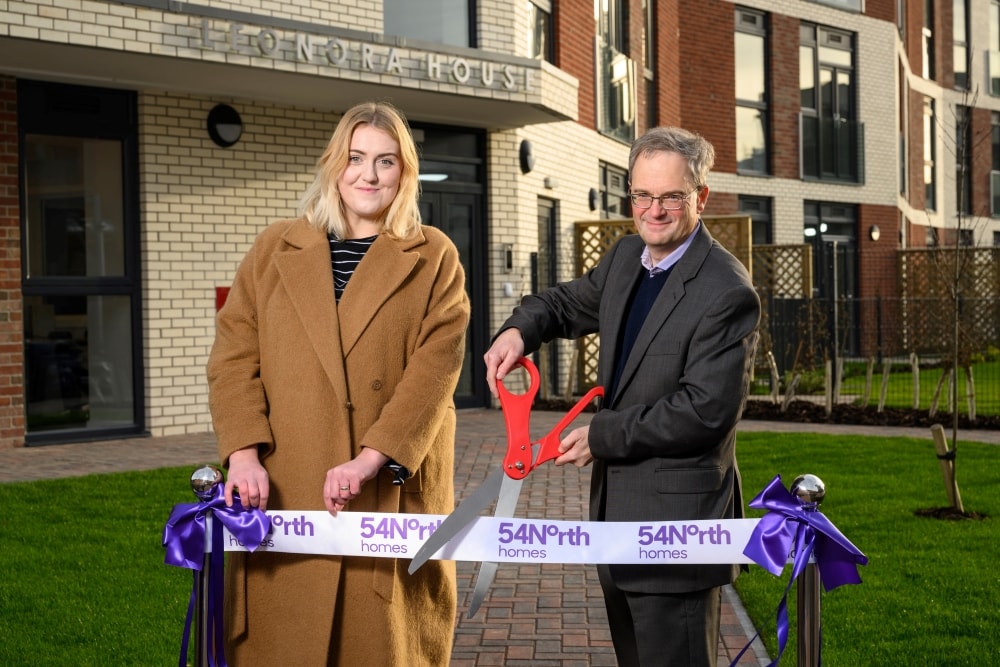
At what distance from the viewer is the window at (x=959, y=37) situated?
33469 millimetres

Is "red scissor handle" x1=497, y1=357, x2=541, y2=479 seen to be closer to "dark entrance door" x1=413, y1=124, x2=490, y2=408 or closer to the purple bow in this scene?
the purple bow

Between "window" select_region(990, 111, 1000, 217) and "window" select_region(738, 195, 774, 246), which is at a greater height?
"window" select_region(990, 111, 1000, 217)

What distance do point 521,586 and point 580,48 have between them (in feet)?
39.0

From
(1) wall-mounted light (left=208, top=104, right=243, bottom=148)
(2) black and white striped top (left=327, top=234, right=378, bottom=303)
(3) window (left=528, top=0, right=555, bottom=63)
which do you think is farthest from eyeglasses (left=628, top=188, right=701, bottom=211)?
→ (3) window (left=528, top=0, right=555, bottom=63)

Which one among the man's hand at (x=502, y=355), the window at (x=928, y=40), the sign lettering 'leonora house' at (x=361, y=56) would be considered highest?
the window at (x=928, y=40)

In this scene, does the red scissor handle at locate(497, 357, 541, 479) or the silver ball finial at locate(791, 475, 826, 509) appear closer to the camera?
the red scissor handle at locate(497, 357, 541, 479)

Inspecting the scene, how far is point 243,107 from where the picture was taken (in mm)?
12609

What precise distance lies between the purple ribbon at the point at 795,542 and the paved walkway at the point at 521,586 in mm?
1944

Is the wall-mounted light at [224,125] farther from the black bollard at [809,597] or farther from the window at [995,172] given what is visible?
the window at [995,172]

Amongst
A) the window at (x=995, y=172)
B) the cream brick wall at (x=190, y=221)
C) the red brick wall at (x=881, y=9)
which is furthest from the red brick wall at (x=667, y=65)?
the window at (x=995, y=172)

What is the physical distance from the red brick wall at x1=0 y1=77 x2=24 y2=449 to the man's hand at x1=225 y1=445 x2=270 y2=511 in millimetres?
8822

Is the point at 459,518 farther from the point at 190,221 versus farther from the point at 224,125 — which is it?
the point at 224,125

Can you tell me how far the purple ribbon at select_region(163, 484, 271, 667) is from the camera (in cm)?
303

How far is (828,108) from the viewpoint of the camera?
2588 centimetres
